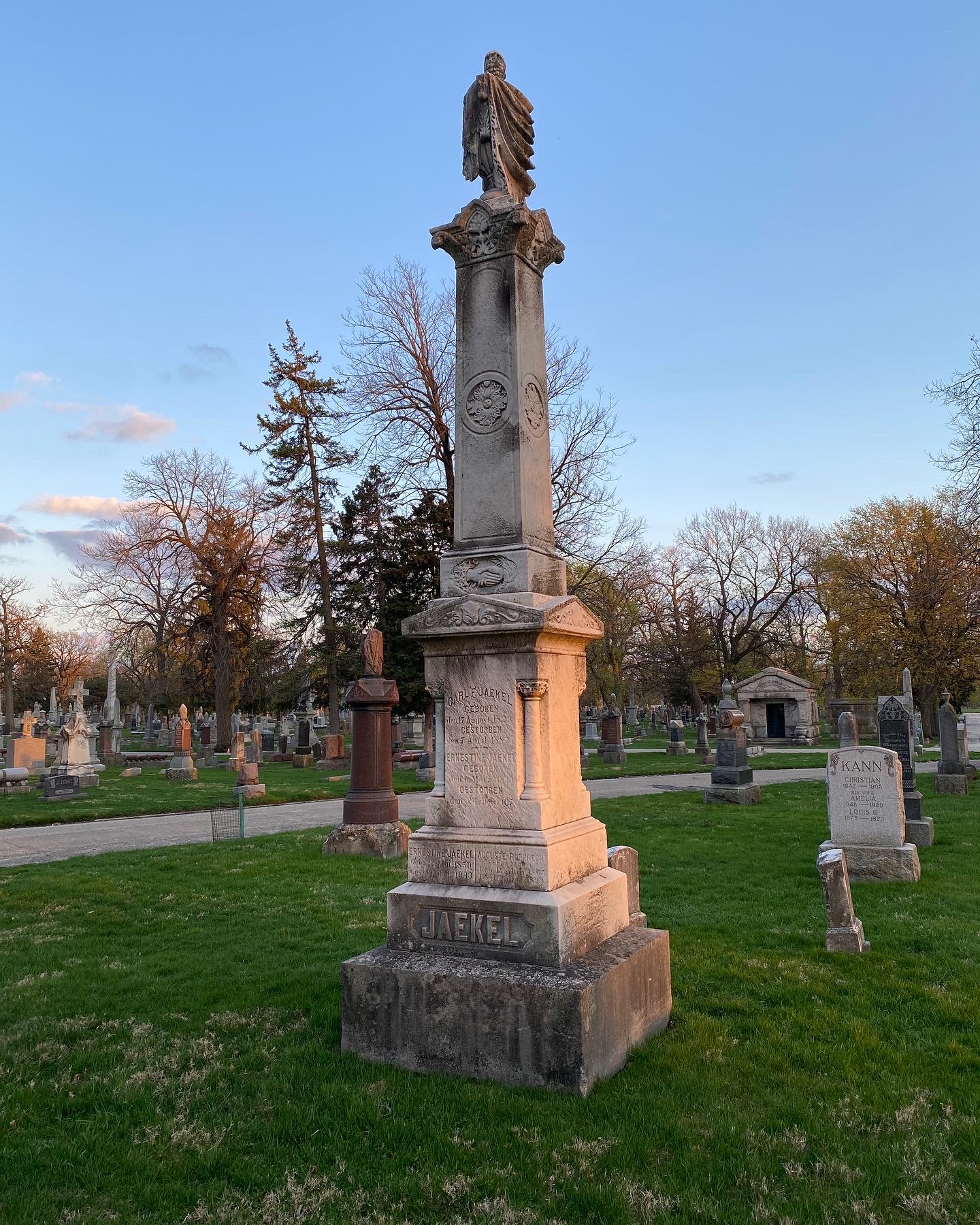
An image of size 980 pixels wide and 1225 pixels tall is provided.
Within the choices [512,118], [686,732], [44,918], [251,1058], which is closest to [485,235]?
[512,118]

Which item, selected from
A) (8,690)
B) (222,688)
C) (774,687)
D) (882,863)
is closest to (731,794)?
(882,863)

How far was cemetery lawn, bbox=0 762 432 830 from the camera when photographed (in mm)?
16172

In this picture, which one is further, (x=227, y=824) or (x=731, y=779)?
(x=731, y=779)

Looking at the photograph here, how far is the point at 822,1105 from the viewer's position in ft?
11.7

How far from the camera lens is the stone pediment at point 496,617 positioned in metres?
4.18

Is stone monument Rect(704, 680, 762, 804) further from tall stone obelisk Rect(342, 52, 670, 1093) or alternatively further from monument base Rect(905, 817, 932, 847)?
tall stone obelisk Rect(342, 52, 670, 1093)

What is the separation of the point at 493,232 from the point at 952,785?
17.2 meters

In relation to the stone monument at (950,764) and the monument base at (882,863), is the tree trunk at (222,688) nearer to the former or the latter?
the stone monument at (950,764)

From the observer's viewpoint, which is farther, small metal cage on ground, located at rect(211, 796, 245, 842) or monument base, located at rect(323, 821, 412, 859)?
small metal cage on ground, located at rect(211, 796, 245, 842)

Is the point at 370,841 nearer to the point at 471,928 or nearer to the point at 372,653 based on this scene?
the point at 372,653

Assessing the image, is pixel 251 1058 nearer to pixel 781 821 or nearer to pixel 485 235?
pixel 485 235

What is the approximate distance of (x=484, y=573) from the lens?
4.59 meters

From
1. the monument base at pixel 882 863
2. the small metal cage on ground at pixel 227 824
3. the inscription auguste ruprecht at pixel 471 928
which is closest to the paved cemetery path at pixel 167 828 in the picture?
the small metal cage on ground at pixel 227 824

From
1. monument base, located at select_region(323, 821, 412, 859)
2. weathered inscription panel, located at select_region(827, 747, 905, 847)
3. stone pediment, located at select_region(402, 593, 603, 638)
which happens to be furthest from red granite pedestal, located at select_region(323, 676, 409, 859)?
stone pediment, located at select_region(402, 593, 603, 638)
